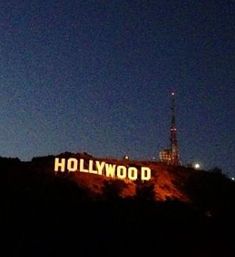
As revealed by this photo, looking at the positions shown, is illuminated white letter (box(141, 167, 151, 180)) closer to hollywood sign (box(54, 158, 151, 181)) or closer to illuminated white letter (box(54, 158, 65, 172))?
hollywood sign (box(54, 158, 151, 181))

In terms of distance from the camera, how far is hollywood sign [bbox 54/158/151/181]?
3206 inches

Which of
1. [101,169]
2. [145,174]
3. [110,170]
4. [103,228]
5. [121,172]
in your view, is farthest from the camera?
[145,174]

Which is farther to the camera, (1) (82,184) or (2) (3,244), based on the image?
(1) (82,184)

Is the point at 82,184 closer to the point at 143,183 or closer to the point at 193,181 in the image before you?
the point at 143,183

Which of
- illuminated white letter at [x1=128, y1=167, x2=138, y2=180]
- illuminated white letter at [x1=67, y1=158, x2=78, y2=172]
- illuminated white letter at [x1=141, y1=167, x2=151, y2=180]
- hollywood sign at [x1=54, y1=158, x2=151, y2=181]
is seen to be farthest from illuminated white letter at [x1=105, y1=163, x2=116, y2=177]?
illuminated white letter at [x1=67, y1=158, x2=78, y2=172]

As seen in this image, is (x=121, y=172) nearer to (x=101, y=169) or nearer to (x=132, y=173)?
(x=132, y=173)

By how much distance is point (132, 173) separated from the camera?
87.2 metres

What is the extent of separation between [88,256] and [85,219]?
566cm

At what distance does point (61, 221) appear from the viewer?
1652 inches

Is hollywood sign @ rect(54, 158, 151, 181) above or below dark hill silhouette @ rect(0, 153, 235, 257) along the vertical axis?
above

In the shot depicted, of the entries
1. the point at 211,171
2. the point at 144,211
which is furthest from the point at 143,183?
the point at 144,211

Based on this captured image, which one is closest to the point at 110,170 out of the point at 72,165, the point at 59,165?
the point at 72,165

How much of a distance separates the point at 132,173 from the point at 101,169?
4.68 meters

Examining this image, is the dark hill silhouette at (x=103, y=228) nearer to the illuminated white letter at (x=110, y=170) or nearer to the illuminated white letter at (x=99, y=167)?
the illuminated white letter at (x=99, y=167)
